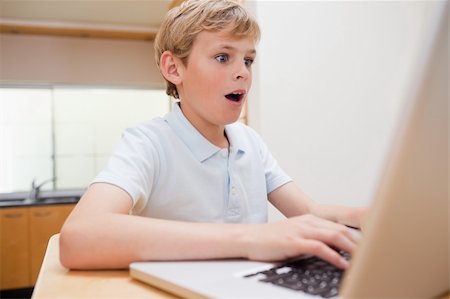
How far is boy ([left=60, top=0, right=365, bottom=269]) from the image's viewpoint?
673mm

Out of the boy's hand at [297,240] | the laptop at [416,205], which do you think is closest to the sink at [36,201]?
the boy's hand at [297,240]

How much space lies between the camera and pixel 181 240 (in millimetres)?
675

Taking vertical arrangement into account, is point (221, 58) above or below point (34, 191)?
above

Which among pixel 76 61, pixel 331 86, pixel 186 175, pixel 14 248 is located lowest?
pixel 14 248

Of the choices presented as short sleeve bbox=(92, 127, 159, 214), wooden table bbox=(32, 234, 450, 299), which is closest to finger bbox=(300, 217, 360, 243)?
wooden table bbox=(32, 234, 450, 299)

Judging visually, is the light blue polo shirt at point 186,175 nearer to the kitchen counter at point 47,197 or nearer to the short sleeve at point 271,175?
the short sleeve at point 271,175

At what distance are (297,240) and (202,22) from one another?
2.17ft

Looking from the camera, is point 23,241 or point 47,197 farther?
point 47,197

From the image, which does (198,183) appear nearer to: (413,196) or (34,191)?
(413,196)

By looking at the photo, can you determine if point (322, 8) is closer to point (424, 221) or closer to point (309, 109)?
point (309, 109)

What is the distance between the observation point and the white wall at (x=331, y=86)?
2316mm

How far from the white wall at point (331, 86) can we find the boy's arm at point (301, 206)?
962 mm

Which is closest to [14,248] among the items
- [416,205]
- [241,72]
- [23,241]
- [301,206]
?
[23,241]

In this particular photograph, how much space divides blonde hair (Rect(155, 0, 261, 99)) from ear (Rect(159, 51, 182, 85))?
0.06 feet
